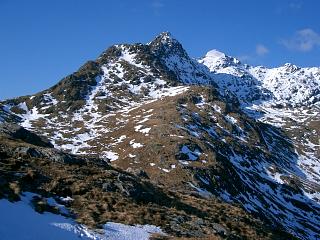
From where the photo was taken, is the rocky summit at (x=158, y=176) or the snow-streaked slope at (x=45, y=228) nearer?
the snow-streaked slope at (x=45, y=228)

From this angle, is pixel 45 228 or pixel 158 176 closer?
pixel 45 228

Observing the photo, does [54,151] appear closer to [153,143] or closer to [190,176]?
[190,176]

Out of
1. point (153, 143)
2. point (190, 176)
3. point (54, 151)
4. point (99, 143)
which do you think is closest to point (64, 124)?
point (99, 143)

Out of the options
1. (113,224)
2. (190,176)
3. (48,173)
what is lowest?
(113,224)

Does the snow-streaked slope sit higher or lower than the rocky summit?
lower

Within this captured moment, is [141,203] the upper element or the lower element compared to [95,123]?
lower

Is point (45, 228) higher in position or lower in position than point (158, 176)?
lower

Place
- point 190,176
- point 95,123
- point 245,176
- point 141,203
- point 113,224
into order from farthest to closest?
1. point 95,123
2. point 245,176
3. point 190,176
4. point 141,203
5. point 113,224

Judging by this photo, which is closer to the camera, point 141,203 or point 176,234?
point 176,234

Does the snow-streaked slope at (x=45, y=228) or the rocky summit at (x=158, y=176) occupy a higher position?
the rocky summit at (x=158, y=176)

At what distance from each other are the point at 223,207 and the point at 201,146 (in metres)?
101

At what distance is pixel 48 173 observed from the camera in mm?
31078

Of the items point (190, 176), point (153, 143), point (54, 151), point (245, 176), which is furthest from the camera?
point (245, 176)

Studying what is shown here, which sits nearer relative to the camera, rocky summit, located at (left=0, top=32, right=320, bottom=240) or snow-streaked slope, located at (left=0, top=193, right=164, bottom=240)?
snow-streaked slope, located at (left=0, top=193, right=164, bottom=240)
